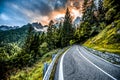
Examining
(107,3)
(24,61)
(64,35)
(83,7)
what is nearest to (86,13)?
(83,7)

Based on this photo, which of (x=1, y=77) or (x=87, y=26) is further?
(x=87, y=26)

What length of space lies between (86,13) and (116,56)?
70060 mm

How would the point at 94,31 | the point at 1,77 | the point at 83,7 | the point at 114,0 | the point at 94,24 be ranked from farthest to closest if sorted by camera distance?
the point at 83,7 < the point at 94,24 < the point at 94,31 < the point at 114,0 < the point at 1,77

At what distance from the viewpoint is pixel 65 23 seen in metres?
83.2

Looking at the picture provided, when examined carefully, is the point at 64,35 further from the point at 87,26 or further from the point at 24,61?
the point at 24,61

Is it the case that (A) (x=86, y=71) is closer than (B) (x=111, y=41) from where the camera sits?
Yes

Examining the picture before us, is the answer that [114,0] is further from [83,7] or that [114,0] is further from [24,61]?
[83,7]

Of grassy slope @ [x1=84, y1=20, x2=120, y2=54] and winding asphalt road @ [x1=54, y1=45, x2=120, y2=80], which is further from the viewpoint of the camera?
grassy slope @ [x1=84, y1=20, x2=120, y2=54]

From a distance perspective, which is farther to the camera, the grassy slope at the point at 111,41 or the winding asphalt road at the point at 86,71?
the grassy slope at the point at 111,41

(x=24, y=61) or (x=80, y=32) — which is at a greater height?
(x=80, y=32)

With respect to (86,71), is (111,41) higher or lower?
higher

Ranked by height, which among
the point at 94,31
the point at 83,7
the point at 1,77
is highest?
the point at 83,7

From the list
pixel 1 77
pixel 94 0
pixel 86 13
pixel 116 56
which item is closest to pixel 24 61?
pixel 1 77

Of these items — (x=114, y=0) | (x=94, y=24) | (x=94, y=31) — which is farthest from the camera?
(x=94, y=24)
